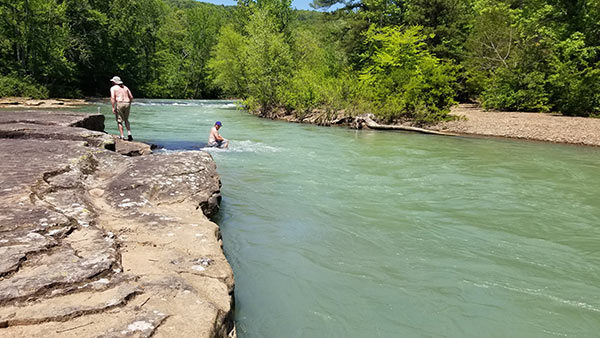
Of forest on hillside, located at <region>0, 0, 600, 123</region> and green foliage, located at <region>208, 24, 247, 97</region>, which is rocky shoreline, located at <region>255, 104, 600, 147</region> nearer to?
forest on hillside, located at <region>0, 0, 600, 123</region>

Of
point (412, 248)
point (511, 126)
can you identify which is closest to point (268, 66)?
point (511, 126)

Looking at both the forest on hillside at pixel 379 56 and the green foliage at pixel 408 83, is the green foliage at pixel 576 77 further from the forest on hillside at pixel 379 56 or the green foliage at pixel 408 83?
the green foliage at pixel 408 83

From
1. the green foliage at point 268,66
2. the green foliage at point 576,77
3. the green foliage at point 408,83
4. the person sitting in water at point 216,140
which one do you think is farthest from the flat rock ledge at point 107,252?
the green foliage at point 268,66

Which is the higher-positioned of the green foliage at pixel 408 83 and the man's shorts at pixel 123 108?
the green foliage at pixel 408 83

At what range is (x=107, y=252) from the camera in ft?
8.78

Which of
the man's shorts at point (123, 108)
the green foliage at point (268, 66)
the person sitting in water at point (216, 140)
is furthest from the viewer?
the green foliage at point (268, 66)

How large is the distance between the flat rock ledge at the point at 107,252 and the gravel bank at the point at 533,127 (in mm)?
15114

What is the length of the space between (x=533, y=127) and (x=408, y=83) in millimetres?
6880

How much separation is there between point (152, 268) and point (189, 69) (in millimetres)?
Answer: 60893

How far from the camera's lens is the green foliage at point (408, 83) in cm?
2020

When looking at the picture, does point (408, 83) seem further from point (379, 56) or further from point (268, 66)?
point (268, 66)

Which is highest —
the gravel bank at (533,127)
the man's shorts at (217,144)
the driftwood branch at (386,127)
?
the gravel bank at (533,127)

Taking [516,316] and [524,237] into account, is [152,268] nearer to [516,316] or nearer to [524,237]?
[516,316]

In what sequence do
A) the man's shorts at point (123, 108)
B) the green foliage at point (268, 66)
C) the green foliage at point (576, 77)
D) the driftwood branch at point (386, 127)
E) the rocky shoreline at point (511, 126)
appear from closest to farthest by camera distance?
1. the man's shorts at point (123, 108)
2. the rocky shoreline at point (511, 126)
3. the green foliage at point (576, 77)
4. the driftwood branch at point (386, 127)
5. the green foliage at point (268, 66)
